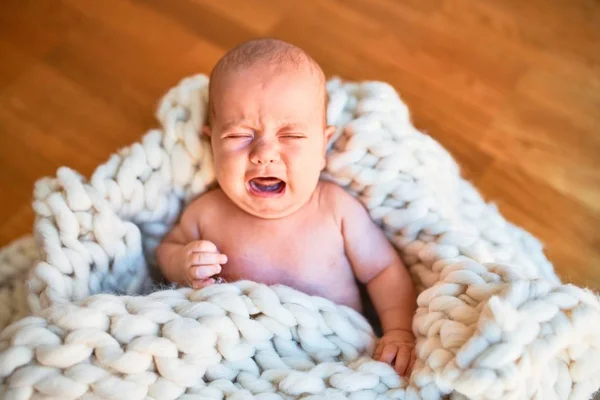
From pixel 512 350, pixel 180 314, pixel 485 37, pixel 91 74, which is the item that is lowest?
pixel 512 350

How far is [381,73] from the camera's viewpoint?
1.22 meters

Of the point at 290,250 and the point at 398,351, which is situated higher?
the point at 290,250

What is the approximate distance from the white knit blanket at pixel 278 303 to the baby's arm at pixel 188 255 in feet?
0.09

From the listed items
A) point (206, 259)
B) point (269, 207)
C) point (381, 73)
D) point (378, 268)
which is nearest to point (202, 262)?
point (206, 259)

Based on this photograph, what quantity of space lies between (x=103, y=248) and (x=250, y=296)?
0.74ft

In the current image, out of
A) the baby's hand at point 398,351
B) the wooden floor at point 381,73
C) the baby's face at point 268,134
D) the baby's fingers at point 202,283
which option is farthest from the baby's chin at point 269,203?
the wooden floor at point 381,73

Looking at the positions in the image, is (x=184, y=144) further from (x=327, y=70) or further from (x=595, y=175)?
(x=595, y=175)

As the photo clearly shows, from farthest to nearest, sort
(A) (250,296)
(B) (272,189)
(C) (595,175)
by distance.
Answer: (C) (595,175)
(B) (272,189)
(A) (250,296)

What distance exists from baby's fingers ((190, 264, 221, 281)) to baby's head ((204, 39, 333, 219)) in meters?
0.10

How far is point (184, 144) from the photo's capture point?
0.86 metres

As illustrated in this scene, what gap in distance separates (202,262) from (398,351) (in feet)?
0.93

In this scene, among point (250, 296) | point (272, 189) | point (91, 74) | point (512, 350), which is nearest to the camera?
point (512, 350)

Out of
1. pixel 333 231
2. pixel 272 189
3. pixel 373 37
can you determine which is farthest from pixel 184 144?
pixel 373 37

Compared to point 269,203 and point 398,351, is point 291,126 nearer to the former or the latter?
point 269,203
